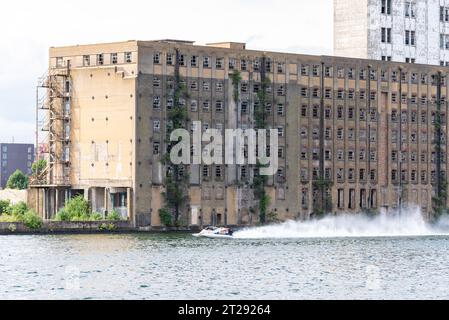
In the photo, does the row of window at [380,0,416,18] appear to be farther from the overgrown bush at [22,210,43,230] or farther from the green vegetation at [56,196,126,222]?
the overgrown bush at [22,210,43,230]

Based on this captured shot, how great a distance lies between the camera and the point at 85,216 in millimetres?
158500

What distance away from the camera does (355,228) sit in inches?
6929

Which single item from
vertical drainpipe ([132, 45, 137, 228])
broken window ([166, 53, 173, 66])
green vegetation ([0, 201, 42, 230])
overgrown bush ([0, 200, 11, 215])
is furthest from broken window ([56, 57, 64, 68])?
overgrown bush ([0, 200, 11, 215])

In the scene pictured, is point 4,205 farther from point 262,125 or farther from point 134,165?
point 262,125

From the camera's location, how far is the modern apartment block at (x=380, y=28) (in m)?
194

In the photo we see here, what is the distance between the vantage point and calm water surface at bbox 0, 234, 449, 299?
3305 inches

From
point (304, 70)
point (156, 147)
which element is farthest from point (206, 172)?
point (304, 70)

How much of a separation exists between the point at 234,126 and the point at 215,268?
6727 cm

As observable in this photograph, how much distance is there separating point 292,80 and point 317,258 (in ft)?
201

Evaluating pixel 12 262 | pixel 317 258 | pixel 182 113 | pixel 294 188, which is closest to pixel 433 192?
pixel 294 188

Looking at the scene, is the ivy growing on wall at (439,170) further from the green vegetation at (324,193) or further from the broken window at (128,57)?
the broken window at (128,57)

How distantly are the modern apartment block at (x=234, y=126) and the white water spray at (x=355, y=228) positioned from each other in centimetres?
216

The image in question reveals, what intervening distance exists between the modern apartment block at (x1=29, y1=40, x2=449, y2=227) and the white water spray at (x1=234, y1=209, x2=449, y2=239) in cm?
216
